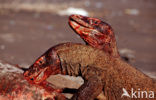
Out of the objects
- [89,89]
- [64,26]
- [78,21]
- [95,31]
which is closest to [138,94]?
[89,89]

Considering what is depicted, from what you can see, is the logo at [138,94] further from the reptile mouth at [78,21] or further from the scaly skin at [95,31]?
the reptile mouth at [78,21]

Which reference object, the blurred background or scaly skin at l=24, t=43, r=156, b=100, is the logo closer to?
scaly skin at l=24, t=43, r=156, b=100

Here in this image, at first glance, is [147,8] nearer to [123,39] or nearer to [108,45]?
[123,39]

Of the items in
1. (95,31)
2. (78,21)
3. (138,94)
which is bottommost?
(138,94)

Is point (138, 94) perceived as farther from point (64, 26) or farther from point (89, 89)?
point (64, 26)

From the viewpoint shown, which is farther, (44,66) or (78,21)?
(78,21)

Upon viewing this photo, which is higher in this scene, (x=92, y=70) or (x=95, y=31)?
(x=95, y=31)

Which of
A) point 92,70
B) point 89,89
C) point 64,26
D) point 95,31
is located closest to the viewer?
point 89,89

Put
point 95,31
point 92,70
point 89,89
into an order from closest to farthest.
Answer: point 89,89 < point 92,70 < point 95,31
